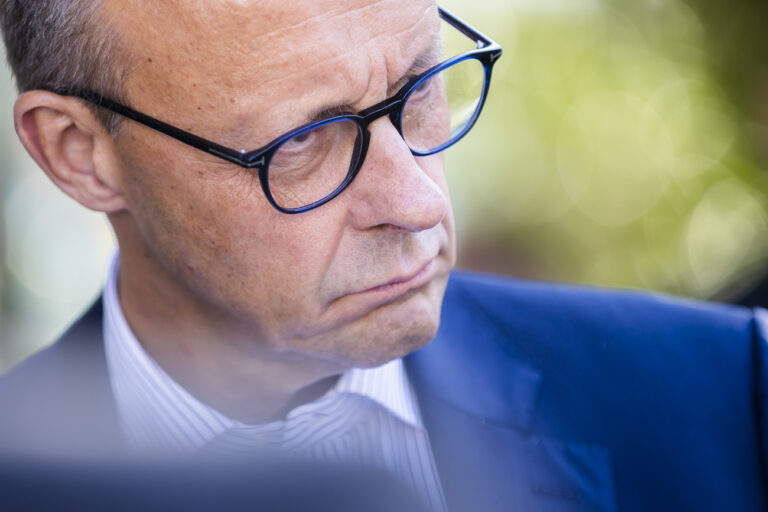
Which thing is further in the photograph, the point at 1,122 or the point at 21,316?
the point at 21,316

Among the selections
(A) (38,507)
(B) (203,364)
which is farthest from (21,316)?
(A) (38,507)

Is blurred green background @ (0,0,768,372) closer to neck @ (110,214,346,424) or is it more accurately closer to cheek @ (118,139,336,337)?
neck @ (110,214,346,424)

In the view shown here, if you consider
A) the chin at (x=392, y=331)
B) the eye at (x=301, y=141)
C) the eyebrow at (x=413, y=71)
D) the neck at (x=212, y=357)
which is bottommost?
the neck at (x=212, y=357)

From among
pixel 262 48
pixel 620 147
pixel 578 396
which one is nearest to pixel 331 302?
pixel 262 48

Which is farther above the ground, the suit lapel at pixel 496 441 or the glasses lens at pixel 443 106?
the glasses lens at pixel 443 106

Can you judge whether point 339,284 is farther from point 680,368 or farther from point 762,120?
point 762,120

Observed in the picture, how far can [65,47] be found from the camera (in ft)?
5.51

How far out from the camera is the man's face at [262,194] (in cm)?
141

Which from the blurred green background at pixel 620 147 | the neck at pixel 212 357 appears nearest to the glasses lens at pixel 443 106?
the neck at pixel 212 357

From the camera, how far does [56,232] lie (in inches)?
186

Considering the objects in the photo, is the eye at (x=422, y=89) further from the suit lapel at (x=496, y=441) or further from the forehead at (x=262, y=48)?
the suit lapel at (x=496, y=441)

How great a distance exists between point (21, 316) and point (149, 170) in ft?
11.4

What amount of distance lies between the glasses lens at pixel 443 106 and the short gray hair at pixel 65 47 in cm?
62

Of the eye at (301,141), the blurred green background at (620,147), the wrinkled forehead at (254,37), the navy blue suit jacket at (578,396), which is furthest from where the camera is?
the blurred green background at (620,147)
